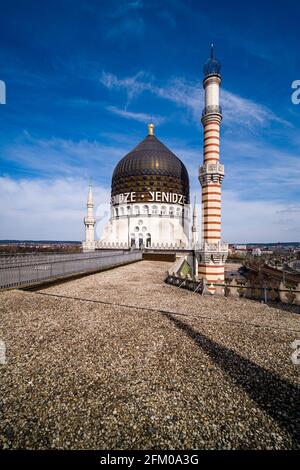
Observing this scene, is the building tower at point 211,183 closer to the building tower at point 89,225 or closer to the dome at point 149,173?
the dome at point 149,173

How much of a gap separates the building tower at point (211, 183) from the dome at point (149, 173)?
17381 millimetres

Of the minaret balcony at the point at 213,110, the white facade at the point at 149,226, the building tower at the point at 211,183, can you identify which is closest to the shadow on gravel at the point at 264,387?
the building tower at the point at 211,183

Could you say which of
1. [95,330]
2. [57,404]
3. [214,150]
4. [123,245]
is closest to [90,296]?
[95,330]

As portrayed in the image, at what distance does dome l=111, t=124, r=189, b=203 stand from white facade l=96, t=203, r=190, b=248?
243 centimetres

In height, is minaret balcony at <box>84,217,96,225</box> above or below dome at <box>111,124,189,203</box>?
below

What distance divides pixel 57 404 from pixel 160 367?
2104 mm

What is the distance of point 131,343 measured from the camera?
19.5ft

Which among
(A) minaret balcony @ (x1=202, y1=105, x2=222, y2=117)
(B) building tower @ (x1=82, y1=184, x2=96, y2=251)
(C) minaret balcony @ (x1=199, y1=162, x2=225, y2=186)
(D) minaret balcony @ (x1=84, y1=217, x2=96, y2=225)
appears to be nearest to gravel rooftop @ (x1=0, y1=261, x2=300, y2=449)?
(C) minaret balcony @ (x1=199, y1=162, x2=225, y2=186)

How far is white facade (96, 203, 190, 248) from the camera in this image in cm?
3906

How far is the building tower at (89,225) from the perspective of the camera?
125 feet

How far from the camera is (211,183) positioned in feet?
72.0

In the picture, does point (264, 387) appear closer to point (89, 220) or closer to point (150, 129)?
point (89, 220)

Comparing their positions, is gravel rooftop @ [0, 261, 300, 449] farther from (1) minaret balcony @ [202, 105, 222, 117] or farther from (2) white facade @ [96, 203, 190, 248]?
(2) white facade @ [96, 203, 190, 248]
